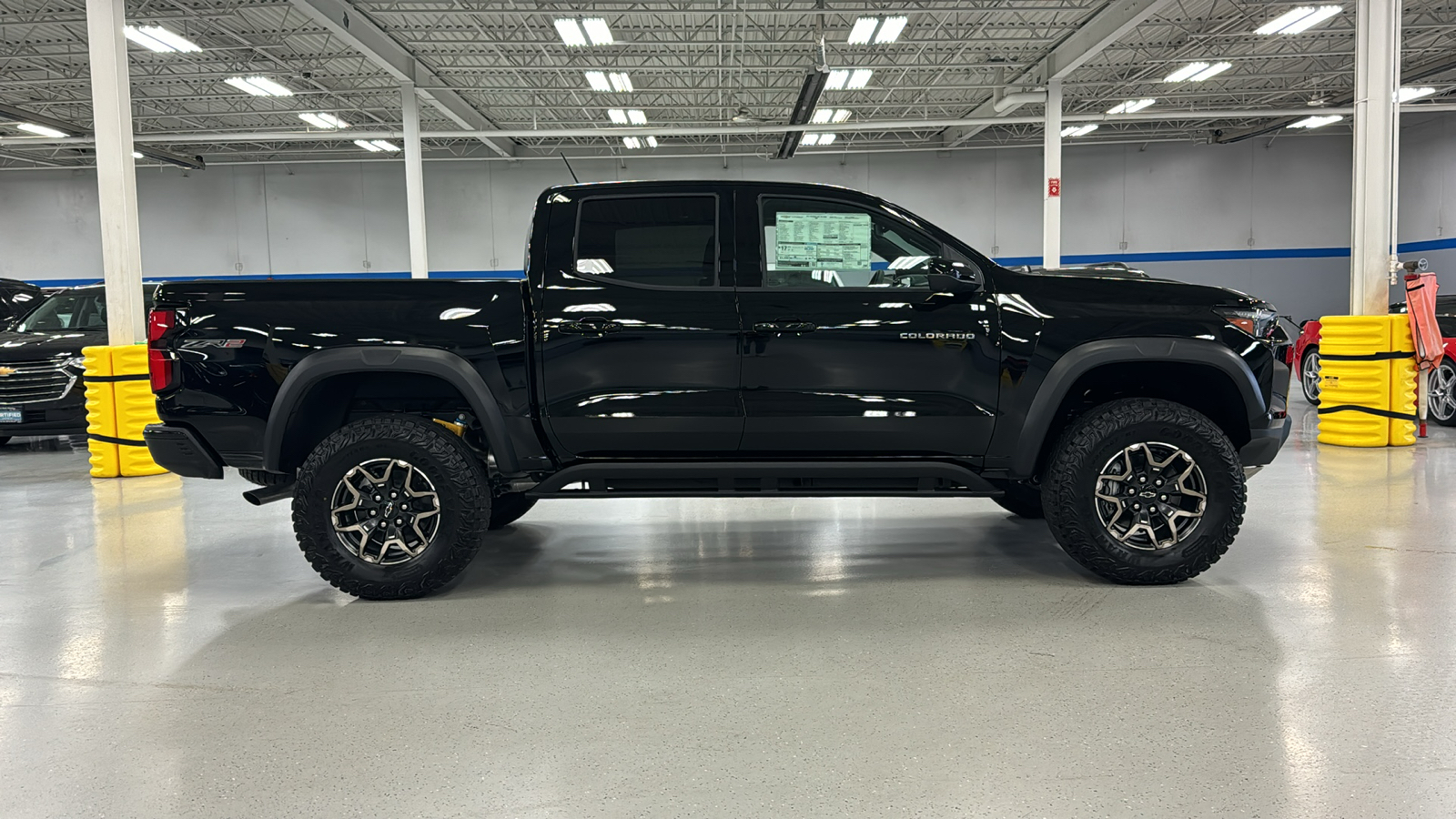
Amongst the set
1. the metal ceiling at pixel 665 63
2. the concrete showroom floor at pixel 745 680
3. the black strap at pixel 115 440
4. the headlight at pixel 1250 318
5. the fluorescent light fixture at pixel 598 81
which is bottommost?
the concrete showroom floor at pixel 745 680

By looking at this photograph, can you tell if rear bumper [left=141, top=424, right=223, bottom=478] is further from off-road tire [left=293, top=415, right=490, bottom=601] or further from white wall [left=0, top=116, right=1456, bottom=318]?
white wall [left=0, top=116, right=1456, bottom=318]

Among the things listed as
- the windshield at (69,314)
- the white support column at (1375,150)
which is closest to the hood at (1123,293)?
the white support column at (1375,150)

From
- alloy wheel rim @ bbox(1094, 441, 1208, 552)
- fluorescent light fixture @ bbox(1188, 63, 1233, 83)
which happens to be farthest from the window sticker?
fluorescent light fixture @ bbox(1188, 63, 1233, 83)

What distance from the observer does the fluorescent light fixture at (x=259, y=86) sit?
15492mm

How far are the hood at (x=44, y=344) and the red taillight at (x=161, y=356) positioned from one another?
5.97 metres

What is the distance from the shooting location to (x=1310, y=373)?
11.0 m

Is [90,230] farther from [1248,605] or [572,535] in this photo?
[1248,605]

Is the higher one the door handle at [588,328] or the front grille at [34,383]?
the door handle at [588,328]

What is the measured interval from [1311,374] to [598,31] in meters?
10.4

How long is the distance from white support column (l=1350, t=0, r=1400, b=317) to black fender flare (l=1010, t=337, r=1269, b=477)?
560 cm

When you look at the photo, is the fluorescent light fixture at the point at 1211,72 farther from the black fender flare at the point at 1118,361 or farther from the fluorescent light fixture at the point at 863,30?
the black fender flare at the point at 1118,361

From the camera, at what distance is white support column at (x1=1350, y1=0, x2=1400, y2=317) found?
786 centimetres

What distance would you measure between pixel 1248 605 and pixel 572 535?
325cm

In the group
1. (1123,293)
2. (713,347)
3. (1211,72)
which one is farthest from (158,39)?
(1211,72)
